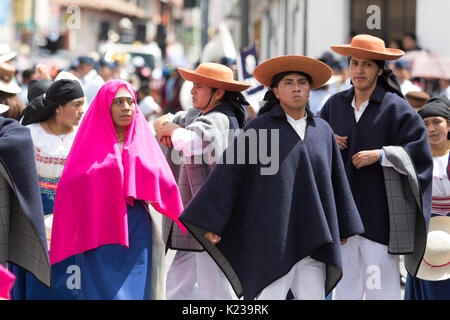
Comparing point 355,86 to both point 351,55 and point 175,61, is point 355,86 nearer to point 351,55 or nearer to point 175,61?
point 351,55

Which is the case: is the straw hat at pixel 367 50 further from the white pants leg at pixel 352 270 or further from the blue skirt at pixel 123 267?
the blue skirt at pixel 123 267

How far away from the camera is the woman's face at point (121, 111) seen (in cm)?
609

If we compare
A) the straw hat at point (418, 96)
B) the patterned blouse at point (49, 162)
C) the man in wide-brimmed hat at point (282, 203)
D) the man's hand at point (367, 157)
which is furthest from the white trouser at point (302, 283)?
the straw hat at point (418, 96)

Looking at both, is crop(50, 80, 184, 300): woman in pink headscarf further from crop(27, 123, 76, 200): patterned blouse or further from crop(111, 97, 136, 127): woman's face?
crop(27, 123, 76, 200): patterned blouse

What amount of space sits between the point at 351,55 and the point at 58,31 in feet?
221

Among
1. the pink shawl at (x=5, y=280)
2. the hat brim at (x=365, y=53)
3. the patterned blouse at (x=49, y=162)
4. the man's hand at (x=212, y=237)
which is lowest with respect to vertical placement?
the man's hand at (x=212, y=237)

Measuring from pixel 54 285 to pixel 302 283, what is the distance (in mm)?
1883

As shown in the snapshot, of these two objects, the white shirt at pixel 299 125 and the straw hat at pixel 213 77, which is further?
the straw hat at pixel 213 77

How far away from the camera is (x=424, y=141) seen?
20.2 feet

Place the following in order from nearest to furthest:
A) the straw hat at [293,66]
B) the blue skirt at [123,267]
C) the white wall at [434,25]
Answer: the straw hat at [293,66] → the blue skirt at [123,267] → the white wall at [434,25]

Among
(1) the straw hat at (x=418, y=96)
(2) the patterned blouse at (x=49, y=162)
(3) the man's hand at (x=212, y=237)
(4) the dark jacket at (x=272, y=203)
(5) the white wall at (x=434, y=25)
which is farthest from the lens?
(5) the white wall at (x=434, y=25)

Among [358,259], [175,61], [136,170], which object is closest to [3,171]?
[136,170]

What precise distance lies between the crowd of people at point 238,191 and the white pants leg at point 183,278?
0.01 m
